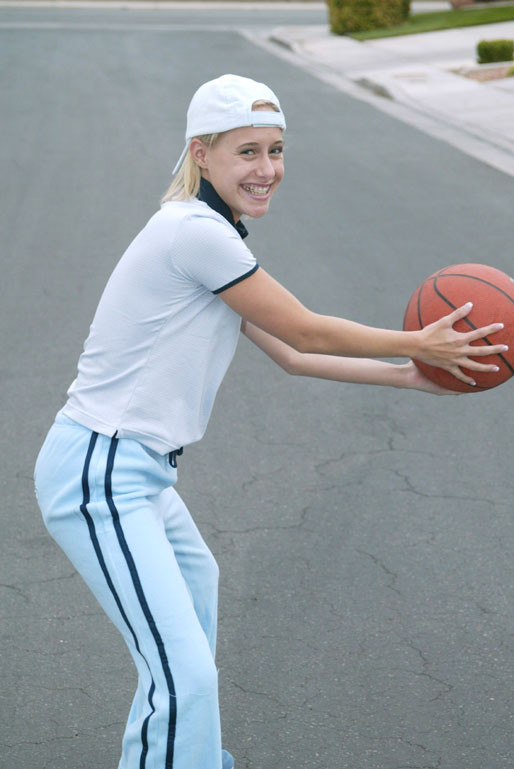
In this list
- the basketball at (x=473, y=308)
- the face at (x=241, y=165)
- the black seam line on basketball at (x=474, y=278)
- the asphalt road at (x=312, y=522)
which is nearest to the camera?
the face at (x=241, y=165)

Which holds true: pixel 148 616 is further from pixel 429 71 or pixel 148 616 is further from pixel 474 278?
pixel 429 71

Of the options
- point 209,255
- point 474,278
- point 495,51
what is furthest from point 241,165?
point 495,51

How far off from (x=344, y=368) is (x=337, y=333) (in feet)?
1.91

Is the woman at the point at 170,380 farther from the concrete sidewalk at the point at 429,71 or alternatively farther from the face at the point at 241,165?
the concrete sidewalk at the point at 429,71

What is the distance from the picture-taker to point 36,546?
17.3ft

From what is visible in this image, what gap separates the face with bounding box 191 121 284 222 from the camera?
3148 mm

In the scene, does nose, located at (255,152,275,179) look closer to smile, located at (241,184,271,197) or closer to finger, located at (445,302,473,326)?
smile, located at (241,184,271,197)

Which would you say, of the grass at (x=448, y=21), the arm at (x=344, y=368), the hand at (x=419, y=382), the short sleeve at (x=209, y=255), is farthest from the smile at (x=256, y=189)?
the grass at (x=448, y=21)

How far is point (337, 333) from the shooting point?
3188mm

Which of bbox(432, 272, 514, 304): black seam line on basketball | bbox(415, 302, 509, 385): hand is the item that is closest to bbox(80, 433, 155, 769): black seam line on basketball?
bbox(415, 302, 509, 385): hand

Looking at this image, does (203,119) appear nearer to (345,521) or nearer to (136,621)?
(136,621)

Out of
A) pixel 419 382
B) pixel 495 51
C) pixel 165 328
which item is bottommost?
pixel 495 51

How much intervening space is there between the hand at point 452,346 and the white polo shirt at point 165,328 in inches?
23.4

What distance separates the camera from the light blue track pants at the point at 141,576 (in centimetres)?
291
